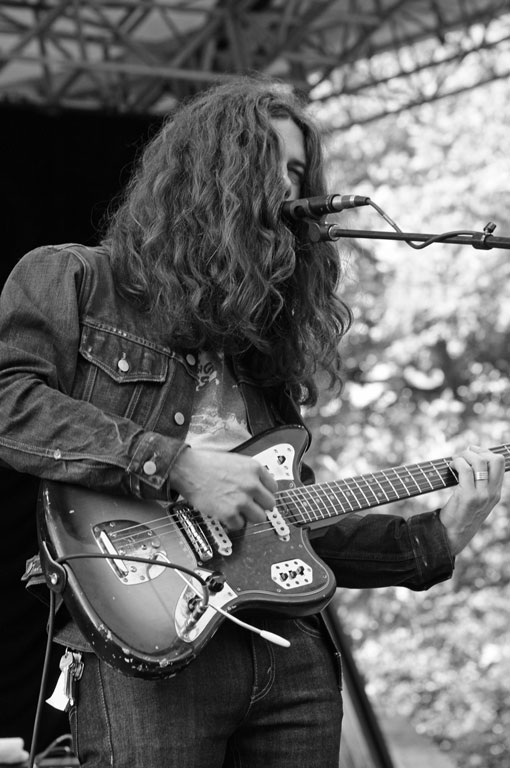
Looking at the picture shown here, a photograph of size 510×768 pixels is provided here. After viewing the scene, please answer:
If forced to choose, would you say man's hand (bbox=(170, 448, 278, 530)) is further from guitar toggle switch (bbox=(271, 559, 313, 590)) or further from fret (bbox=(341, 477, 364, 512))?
fret (bbox=(341, 477, 364, 512))

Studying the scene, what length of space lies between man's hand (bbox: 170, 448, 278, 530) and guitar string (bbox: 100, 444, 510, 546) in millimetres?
93

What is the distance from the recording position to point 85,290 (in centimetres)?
196

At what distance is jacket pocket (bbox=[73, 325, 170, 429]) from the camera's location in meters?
1.93

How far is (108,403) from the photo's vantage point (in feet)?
6.34

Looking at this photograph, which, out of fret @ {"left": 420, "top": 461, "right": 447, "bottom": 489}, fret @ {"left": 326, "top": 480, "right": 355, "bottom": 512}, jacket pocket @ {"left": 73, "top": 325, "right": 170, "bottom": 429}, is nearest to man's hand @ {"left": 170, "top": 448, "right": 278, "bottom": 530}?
jacket pocket @ {"left": 73, "top": 325, "right": 170, "bottom": 429}

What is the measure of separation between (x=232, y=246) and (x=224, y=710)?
0.92 meters

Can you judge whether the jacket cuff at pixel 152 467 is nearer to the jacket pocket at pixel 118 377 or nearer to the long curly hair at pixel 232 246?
the jacket pocket at pixel 118 377

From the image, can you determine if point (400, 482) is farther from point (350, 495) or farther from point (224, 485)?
point (224, 485)

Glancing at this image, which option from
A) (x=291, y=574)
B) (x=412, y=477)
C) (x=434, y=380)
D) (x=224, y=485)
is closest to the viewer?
(x=224, y=485)

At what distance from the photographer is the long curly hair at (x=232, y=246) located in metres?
2.03

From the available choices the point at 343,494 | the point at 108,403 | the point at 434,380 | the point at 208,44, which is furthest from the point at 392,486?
the point at 434,380

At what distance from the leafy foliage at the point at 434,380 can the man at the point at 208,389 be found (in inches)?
225

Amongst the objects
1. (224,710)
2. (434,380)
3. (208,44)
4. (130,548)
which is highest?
(208,44)

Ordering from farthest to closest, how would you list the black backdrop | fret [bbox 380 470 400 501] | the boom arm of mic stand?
the black backdrop
fret [bbox 380 470 400 501]
the boom arm of mic stand
